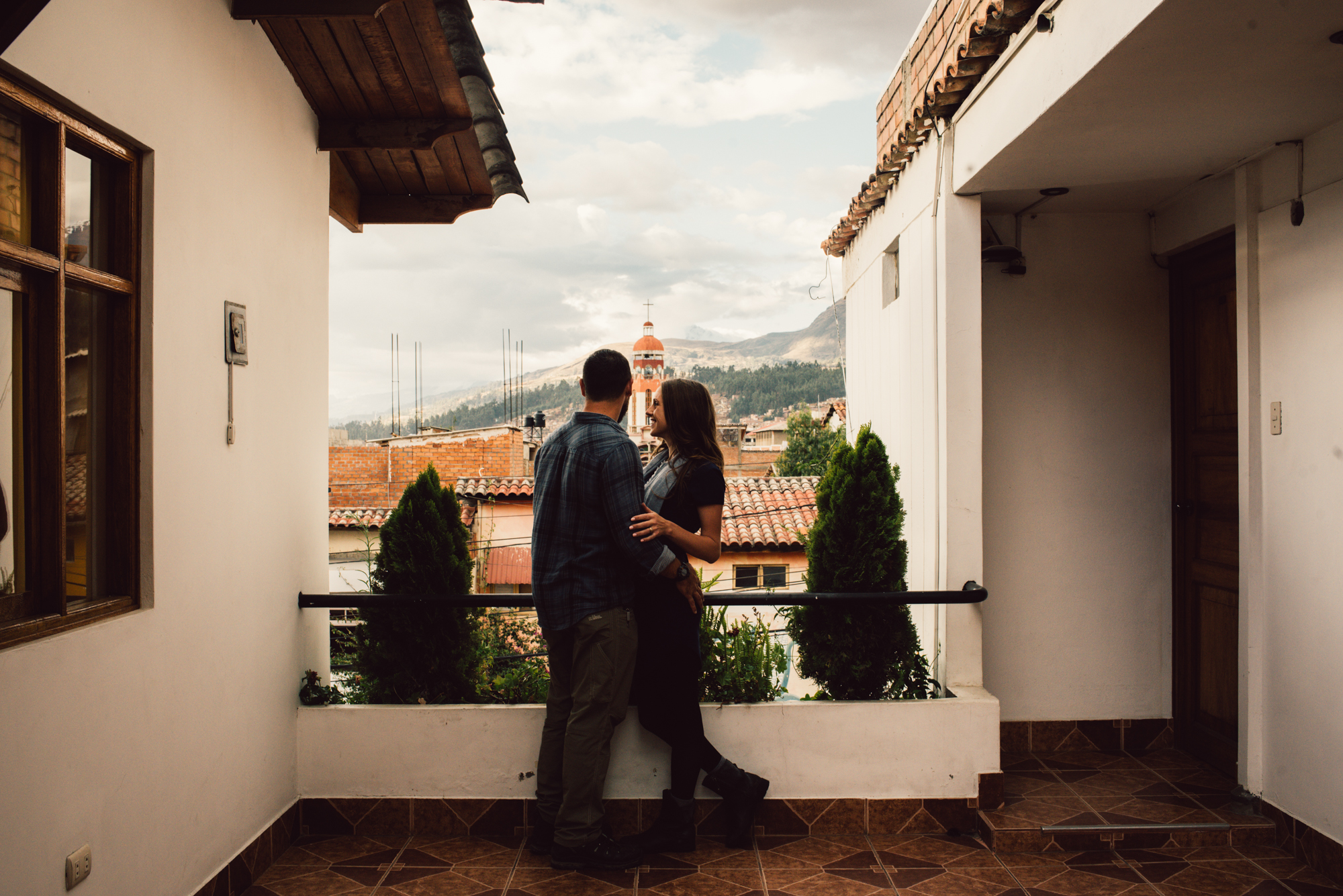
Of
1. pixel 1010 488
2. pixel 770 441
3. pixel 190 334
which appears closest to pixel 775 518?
pixel 1010 488

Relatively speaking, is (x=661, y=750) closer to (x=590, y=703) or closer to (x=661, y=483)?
(x=590, y=703)

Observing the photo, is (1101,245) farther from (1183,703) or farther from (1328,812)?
(1328,812)

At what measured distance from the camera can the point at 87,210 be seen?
2.31 m

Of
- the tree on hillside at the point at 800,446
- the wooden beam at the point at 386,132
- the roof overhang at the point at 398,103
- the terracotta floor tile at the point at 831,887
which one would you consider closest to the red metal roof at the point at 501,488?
the roof overhang at the point at 398,103

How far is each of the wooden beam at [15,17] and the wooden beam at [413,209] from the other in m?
3.46

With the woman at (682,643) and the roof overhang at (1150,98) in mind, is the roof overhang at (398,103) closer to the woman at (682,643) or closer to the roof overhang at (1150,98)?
the woman at (682,643)

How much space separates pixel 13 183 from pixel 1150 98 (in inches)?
132

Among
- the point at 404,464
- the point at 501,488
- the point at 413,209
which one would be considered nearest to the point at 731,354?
the point at 404,464

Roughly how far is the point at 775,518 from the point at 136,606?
15125mm

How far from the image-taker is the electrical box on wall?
2.91m

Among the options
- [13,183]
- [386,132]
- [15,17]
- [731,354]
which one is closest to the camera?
[15,17]

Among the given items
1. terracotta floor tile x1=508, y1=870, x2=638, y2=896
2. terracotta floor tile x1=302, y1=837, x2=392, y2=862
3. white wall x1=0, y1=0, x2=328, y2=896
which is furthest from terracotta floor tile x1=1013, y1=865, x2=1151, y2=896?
white wall x1=0, y1=0, x2=328, y2=896

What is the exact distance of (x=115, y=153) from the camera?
92.7 inches

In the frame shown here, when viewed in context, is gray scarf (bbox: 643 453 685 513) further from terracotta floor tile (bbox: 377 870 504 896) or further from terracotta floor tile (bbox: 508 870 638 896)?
terracotta floor tile (bbox: 377 870 504 896)
